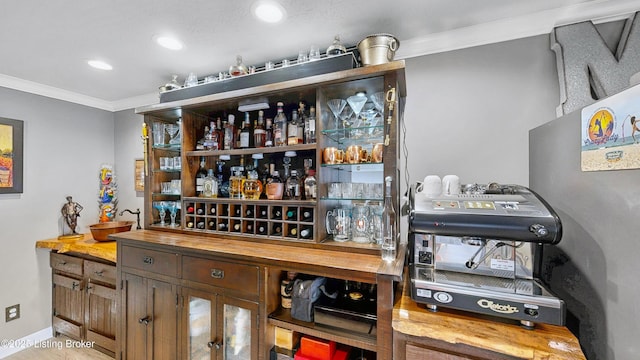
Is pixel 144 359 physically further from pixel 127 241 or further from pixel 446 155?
pixel 446 155

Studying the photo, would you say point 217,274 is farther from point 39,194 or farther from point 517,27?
point 39,194

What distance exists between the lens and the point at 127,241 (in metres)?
1.83

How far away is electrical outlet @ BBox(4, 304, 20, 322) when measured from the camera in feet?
7.57

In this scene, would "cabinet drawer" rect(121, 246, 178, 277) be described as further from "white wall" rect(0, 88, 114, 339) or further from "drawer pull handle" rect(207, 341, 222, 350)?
"white wall" rect(0, 88, 114, 339)

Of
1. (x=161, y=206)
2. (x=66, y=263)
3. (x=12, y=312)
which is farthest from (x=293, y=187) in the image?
(x=12, y=312)

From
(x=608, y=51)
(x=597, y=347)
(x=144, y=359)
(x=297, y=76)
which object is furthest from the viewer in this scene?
(x=144, y=359)

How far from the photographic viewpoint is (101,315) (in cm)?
227

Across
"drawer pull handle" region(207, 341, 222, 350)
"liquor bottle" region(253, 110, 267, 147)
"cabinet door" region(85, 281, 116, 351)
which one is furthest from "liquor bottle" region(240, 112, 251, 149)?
"cabinet door" region(85, 281, 116, 351)

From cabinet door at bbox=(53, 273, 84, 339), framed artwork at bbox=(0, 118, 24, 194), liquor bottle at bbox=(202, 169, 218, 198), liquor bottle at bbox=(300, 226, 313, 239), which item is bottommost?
cabinet door at bbox=(53, 273, 84, 339)

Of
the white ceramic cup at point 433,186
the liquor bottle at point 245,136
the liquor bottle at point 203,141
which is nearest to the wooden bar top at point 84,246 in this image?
the liquor bottle at point 203,141

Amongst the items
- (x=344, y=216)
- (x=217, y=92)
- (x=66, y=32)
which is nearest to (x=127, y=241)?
(x=217, y=92)

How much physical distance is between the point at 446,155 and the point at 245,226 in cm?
144

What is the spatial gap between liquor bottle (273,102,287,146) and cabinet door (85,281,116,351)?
194 cm

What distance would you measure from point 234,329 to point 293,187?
0.91m
